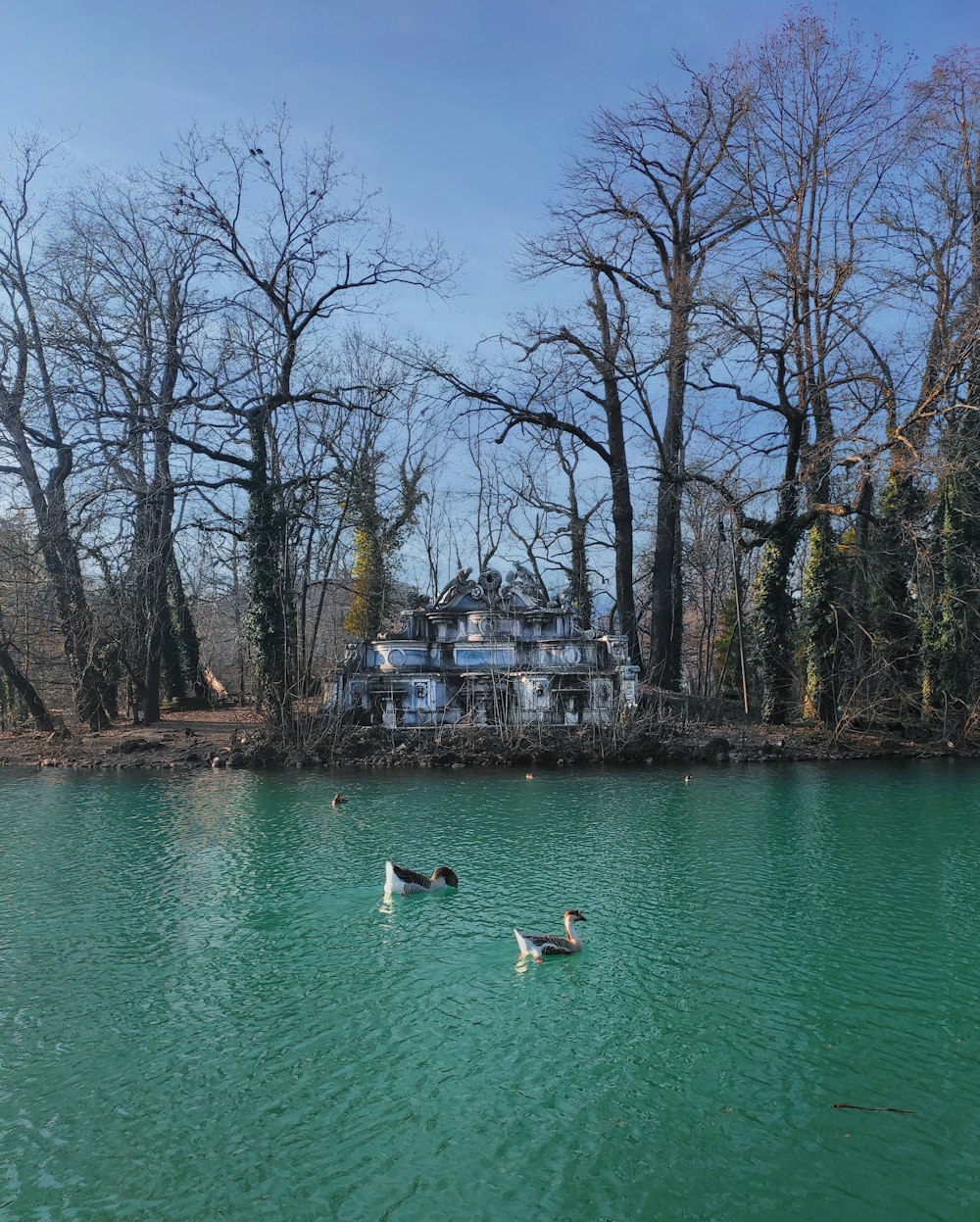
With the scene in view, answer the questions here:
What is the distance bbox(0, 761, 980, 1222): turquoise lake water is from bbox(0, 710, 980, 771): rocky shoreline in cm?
626

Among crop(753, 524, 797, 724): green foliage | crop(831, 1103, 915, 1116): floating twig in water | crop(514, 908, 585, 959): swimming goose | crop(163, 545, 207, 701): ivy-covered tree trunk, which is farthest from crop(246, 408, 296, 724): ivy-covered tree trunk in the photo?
crop(831, 1103, 915, 1116): floating twig in water

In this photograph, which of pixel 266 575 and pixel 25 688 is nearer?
pixel 25 688

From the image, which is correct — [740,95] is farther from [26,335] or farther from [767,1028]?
[767,1028]

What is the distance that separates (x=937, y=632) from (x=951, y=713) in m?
1.97

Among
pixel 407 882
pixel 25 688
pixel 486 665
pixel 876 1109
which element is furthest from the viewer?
pixel 486 665

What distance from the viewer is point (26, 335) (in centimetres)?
2252

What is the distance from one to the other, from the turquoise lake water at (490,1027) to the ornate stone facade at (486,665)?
878 centimetres

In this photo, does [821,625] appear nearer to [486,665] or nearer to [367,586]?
[486,665]

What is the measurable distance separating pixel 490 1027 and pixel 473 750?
1267cm

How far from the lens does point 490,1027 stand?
21.1 feet

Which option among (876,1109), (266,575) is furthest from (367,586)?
(876,1109)

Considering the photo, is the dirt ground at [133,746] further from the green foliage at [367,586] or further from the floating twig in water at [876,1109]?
the floating twig in water at [876,1109]

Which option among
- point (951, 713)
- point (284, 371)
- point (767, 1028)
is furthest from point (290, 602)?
point (767, 1028)

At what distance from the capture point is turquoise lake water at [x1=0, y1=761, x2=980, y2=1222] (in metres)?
4.57
